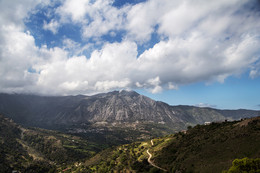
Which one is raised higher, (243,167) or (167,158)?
(243,167)

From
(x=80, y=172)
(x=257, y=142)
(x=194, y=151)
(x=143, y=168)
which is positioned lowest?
(x=80, y=172)

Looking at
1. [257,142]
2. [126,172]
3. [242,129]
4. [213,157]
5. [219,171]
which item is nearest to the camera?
[219,171]

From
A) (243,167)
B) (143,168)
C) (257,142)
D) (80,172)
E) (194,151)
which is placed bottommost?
(80,172)

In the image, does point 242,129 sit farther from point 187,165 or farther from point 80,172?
point 80,172

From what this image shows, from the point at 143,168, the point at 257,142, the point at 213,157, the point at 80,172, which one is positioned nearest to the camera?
the point at 257,142

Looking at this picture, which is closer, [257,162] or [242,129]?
[257,162]

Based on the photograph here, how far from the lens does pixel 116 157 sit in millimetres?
185125

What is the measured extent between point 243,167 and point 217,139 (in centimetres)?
5259

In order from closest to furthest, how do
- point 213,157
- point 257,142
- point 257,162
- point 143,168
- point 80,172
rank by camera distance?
point 257,162 < point 257,142 < point 213,157 < point 143,168 < point 80,172

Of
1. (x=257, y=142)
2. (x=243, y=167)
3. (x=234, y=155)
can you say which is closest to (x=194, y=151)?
(x=234, y=155)

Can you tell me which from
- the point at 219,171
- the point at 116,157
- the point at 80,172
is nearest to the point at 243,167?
the point at 219,171

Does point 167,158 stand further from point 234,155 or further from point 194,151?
point 234,155

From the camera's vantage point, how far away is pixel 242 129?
99.8m

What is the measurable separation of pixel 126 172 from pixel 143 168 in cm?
2325
